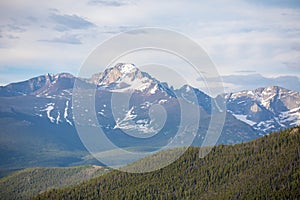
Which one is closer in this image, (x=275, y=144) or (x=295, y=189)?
(x=295, y=189)

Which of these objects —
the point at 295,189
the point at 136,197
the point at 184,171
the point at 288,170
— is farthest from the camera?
the point at 184,171

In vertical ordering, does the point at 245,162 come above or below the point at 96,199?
above

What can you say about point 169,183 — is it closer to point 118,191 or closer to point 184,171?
point 184,171

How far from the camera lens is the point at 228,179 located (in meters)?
184

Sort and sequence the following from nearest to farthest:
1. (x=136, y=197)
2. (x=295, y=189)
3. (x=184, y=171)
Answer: (x=295, y=189)
(x=136, y=197)
(x=184, y=171)

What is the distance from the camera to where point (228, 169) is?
620 feet

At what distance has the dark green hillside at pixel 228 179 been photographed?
164 m

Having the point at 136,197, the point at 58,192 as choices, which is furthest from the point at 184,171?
the point at 58,192

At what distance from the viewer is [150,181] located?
196m

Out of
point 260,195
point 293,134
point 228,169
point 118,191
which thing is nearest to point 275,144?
point 293,134

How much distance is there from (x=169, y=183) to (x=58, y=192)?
5042cm

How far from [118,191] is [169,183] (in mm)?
22500

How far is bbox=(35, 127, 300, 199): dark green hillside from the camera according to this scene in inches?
6455

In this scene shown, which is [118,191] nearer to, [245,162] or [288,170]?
[245,162]
